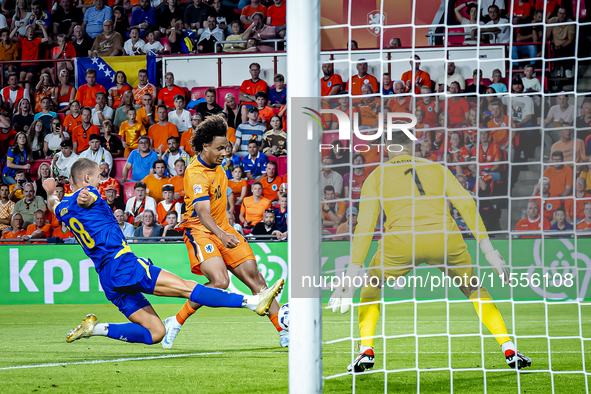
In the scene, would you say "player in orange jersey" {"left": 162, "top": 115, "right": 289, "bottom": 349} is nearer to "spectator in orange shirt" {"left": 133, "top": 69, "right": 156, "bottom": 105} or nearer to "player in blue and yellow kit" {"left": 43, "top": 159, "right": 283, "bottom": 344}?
"player in blue and yellow kit" {"left": 43, "top": 159, "right": 283, "bottom": 344}

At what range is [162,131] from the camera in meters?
10.5

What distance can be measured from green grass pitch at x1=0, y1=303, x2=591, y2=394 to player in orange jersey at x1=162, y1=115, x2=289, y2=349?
14.4 inches

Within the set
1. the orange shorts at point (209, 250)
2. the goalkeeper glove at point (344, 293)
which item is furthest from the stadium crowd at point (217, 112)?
the goalkeeper glove at point (344, 293)

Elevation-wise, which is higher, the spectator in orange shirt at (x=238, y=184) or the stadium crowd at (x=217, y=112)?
the stadium crowd at (x=217, y=112)

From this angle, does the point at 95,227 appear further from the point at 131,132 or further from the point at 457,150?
the point at 131,132

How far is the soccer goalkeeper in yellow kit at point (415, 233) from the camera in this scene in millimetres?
4129

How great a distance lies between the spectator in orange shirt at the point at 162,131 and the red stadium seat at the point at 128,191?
877 mm

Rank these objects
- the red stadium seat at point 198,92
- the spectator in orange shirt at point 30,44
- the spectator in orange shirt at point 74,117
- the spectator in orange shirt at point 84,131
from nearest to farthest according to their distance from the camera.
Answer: the spectator in orange shirt at point 84,131 < the spectator in orange shirt at point 74,117 < the red stadium seat at point 198,92 < the spectator in orange shirt at point 30,44

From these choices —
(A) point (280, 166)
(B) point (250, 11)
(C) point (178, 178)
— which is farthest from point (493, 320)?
(B) point (250, 11)

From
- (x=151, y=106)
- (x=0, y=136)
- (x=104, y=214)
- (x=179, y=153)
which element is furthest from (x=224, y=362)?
(x=0, y=136)

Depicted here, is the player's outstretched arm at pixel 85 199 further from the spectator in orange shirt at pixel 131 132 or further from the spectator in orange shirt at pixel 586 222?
the spectator in orange shirt at pixel 131 132

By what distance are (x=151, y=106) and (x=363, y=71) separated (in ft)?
12.8

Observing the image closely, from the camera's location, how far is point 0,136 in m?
11.1

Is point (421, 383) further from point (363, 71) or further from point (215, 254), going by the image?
point (363, 71)
